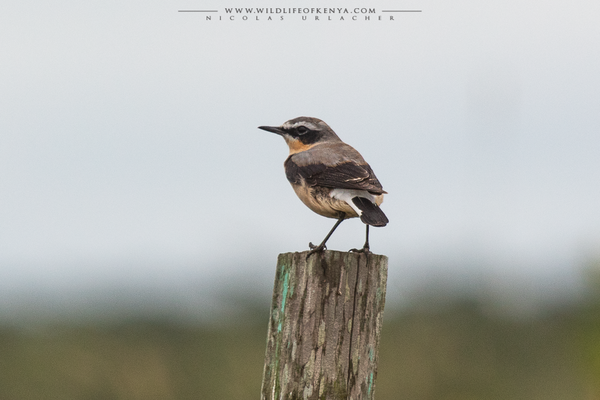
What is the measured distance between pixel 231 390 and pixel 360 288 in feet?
17.1

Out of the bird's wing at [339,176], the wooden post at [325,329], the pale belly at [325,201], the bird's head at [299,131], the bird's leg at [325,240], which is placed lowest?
the wooden post at [325,329]

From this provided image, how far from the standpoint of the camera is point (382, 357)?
9656 mm

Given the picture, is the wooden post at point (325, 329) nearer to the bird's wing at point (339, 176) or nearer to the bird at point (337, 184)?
the bird at point (337, 184)

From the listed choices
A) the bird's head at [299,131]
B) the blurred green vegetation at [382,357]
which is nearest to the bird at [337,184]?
the bird's head at [299,131]

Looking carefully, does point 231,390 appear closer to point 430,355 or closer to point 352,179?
point 430,355

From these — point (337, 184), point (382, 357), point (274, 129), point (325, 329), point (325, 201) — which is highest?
point (274, 129)

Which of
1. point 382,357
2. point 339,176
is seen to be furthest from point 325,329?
point 382,357

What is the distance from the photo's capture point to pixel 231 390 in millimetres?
9391

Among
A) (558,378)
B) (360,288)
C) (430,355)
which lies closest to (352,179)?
(360,288)

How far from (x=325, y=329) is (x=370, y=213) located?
1871mm

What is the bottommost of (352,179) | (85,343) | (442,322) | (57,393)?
(57,393)

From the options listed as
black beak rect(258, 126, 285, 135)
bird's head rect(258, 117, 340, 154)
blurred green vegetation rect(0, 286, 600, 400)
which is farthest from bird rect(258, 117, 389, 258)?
blurred green vegetation rect(0, 286, 600, 400)

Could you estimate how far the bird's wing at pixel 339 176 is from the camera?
6598 millimetres

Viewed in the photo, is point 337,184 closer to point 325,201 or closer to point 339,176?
point 339,176
